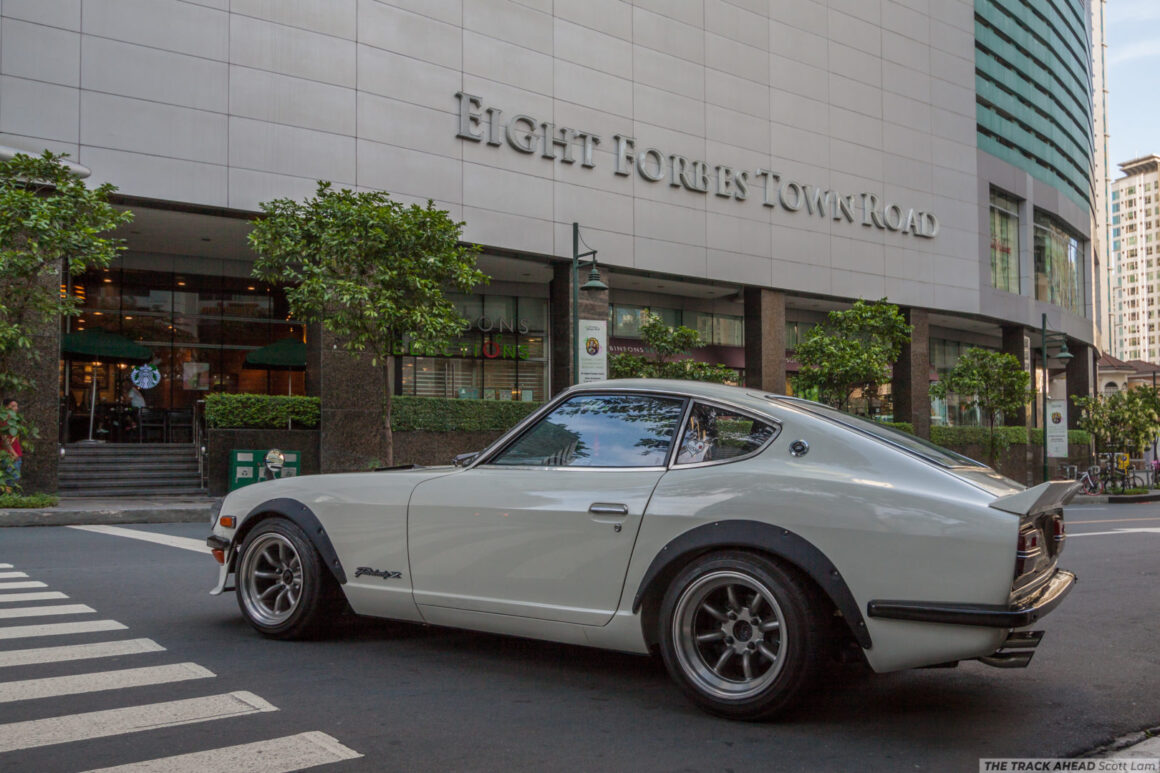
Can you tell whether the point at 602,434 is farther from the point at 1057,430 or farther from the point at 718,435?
the point at 1057,430

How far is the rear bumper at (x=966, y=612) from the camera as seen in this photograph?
136 inches

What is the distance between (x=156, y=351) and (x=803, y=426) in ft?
94.8

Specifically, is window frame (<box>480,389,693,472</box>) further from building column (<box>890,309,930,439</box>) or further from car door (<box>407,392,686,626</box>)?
building column (<box>890,309,930,439</box>)

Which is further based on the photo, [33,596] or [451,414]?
[451,414]

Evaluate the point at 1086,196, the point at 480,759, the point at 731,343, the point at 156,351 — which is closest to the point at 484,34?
the point at 156,351

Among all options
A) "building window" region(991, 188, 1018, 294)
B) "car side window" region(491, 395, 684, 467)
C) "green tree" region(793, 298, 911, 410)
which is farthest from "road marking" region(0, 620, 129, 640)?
"building window" region(991, 188, 1018, 294)

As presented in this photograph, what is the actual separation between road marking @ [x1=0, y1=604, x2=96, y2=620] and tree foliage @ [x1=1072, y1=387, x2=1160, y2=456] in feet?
129

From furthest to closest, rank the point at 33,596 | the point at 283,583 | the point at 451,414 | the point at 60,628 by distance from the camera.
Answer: the point at 451,414, the point at 33,596, the point at 60,628, the point at 283,583

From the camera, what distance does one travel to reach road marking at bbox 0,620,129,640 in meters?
5.51

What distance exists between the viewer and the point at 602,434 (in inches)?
182

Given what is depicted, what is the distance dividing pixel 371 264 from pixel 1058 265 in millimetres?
43865

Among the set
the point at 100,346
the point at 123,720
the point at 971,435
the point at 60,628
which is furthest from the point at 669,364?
the point at 123,720

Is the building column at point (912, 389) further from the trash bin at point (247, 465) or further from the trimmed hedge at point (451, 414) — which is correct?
the trash bin at point (247, 465)

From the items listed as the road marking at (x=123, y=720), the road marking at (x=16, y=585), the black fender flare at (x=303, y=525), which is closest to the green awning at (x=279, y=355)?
the road marking at (x=16, y=585)
